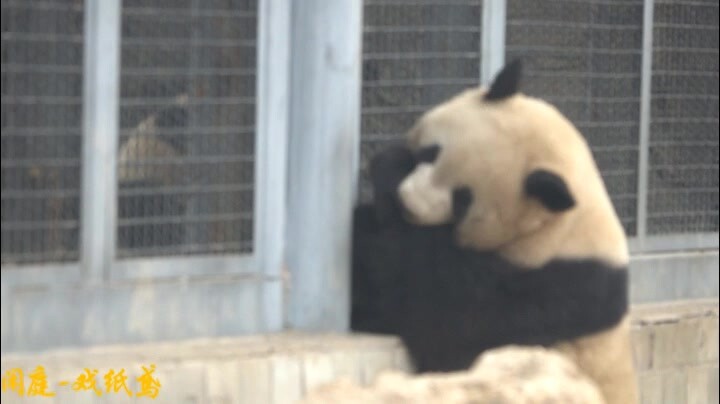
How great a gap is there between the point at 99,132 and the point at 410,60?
1.72 meters

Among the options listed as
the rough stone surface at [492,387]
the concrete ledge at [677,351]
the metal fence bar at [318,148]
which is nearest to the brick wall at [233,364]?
the metal fence bar at [318,148]

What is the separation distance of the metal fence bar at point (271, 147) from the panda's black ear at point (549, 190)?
40.0 inches

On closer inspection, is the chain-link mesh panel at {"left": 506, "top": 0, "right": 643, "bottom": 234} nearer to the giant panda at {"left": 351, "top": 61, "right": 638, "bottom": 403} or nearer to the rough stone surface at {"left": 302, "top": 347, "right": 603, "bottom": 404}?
the giant panda at {"left": 351, "top": 61, "right": 638, "bottom": 403}

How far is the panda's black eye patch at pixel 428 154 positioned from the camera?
7.24m

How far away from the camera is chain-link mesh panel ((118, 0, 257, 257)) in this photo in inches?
259

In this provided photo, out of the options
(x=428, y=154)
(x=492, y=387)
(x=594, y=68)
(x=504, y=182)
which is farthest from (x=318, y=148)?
(x=492, y=387)

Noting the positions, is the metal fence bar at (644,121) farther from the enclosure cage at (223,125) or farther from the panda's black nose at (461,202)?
the panda's black nose at (461,202)

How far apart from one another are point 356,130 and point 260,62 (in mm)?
568

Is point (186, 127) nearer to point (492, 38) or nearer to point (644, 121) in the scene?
point (492, 38)

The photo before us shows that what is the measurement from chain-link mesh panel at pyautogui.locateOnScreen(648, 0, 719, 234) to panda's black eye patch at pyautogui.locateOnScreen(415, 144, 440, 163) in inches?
75.5

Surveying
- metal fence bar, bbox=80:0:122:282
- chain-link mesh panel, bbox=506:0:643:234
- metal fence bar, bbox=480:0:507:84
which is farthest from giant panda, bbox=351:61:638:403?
metal fence bar, bbox=80:0:122:282

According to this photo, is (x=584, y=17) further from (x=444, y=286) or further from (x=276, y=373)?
(x=276, y=373)

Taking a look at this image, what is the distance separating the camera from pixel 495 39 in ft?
25.7

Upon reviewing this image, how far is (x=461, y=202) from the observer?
7195 millimetres
